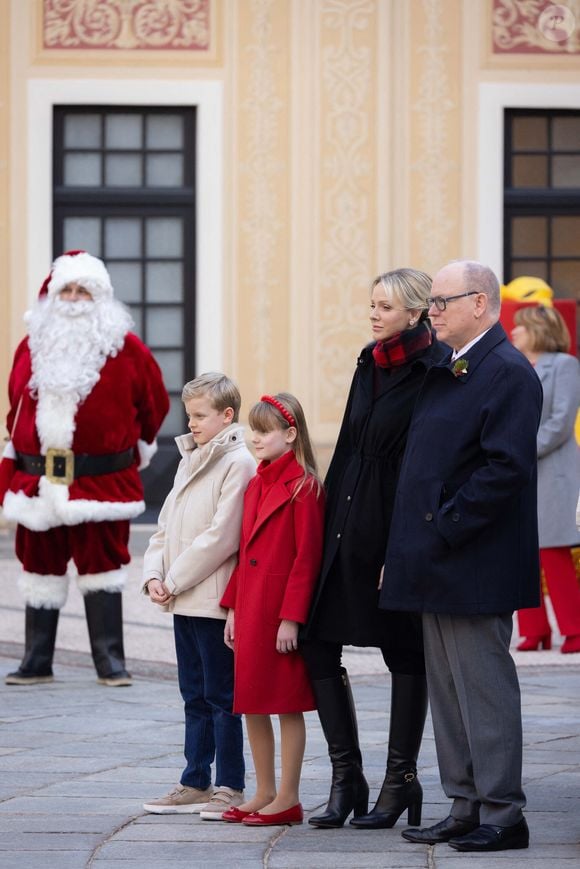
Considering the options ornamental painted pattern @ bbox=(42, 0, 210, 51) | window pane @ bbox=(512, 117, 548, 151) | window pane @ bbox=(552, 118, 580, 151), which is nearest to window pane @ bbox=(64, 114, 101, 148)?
ornamental painted pattern @ bbox=(42, 0, 210, 51)

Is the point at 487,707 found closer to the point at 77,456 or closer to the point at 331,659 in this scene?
the point at 331,659

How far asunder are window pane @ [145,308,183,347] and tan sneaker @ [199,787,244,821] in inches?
336

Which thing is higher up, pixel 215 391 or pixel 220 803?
pixel 215 391

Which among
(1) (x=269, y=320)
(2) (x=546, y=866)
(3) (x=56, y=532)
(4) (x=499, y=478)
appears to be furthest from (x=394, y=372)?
(1) (x=269, y=320)

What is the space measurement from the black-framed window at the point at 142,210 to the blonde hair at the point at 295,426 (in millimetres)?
8301

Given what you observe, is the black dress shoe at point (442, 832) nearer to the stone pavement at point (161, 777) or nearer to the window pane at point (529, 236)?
the stone pavement at point (161, 777)

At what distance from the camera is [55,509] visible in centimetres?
765

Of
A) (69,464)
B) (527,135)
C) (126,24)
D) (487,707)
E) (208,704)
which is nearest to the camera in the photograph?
(487,707)

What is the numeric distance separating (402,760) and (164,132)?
9102 millimetres

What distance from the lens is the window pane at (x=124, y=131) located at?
524 inches

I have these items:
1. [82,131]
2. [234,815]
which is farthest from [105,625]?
[82,131]

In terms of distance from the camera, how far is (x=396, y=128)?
43.3ft

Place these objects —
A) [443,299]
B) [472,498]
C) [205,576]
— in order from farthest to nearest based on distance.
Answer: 1. [205,576]
2. [443,299]
3. [472,498]

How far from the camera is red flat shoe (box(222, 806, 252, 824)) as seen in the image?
4.99m
